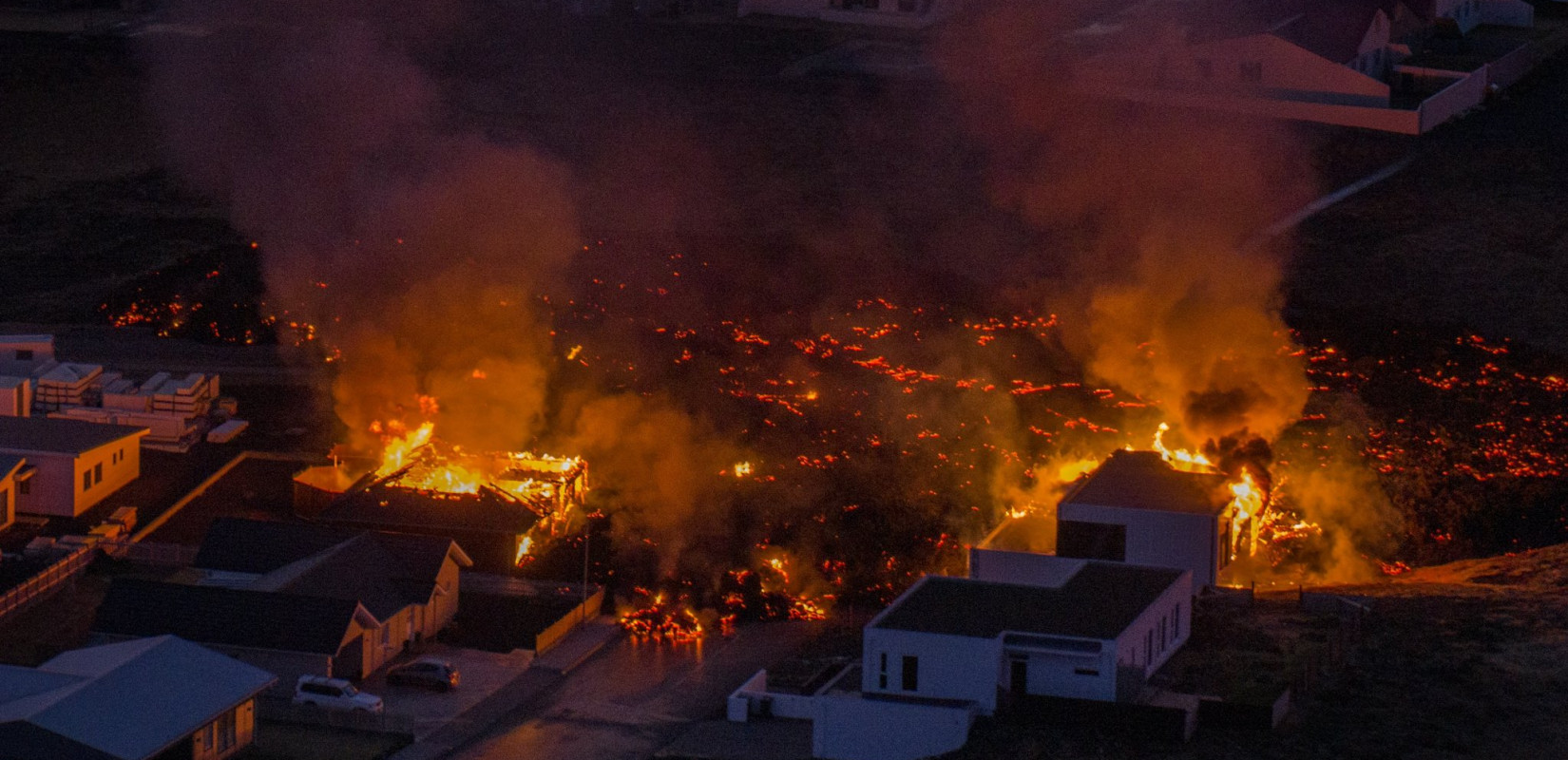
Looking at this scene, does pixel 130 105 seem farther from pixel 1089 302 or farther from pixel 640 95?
pixel 1089 302

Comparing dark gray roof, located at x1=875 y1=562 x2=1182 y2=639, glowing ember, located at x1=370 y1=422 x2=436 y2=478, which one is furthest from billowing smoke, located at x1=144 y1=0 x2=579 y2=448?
dark gray roof, located at x1=875 y1=562 x2=1182 y2=639

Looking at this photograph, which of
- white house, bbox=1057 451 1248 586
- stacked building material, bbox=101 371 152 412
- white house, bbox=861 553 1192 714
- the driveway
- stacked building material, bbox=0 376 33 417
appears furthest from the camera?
stacked building material, bbox=101 371 152 412

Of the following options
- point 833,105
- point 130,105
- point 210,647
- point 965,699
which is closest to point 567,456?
point 210,647

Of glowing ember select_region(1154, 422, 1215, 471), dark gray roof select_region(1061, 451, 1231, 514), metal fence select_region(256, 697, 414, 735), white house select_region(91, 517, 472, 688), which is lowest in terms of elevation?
metal fence select_region(256, 697, 414, 735)

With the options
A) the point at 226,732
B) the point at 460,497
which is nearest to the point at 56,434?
the point at 460,497

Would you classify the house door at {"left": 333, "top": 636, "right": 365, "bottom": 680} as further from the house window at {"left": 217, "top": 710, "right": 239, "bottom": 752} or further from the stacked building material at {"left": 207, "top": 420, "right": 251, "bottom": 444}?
the stacked building material at {"left": 207, "top": 420, "right": 251, "bottom": 444}
